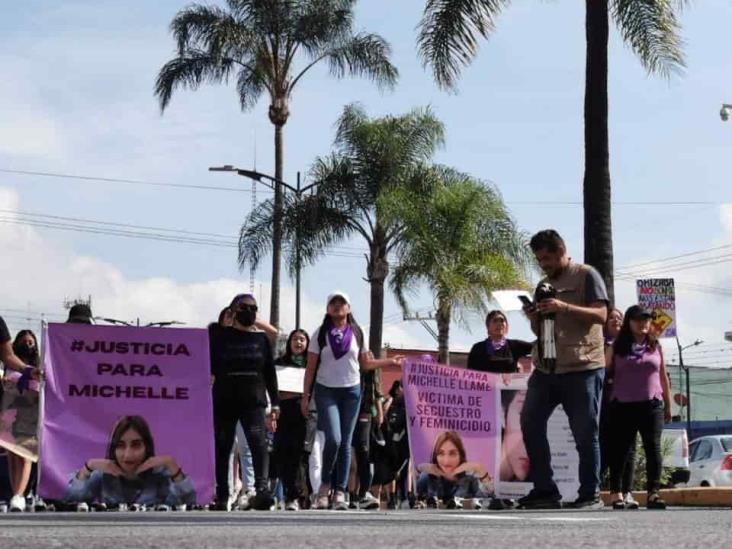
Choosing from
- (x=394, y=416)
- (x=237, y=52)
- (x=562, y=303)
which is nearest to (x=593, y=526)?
(x=562, y=303)

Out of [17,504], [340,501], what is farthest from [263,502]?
[17,504]

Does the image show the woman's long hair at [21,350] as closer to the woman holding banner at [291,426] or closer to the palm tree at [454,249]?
the woman holding banner at [291,426]

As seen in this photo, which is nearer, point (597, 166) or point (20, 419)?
point (20, 419)

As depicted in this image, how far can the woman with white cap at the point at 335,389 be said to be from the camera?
466 inches

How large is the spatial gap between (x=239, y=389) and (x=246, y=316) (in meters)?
0.53

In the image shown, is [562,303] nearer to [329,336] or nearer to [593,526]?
[329,336]

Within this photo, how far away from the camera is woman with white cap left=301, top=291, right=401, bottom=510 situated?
1184cm

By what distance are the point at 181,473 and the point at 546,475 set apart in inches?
105

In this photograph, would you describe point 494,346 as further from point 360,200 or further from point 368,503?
point 360,200

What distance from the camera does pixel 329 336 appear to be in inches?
471

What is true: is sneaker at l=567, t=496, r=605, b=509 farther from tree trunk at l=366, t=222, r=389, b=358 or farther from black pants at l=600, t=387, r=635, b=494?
tree trunk at l=366, t=222, r=389, b=358

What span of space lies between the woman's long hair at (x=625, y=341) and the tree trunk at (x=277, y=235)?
→ 90.2 feet

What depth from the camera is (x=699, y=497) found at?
13.9 metres

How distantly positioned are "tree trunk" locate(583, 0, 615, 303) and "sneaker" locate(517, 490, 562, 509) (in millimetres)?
8419
